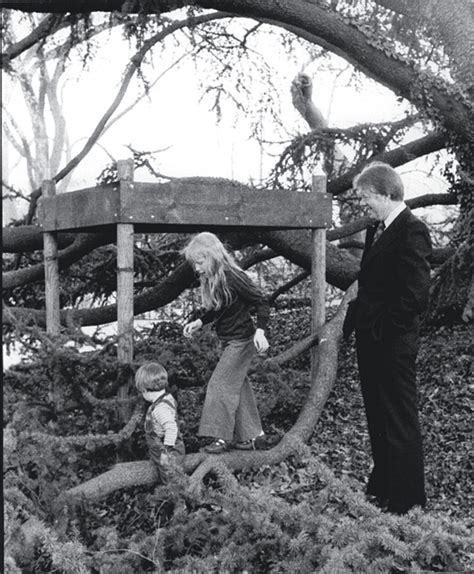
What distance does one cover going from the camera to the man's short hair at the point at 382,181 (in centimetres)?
455

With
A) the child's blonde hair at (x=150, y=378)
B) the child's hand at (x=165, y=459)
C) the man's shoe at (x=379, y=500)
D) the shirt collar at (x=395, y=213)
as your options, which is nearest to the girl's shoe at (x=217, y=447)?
the child's hand at (x=165, y=459)

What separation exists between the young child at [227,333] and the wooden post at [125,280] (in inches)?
17.8

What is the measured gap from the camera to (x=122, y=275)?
581 cm

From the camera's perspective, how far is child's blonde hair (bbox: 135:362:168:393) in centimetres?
523

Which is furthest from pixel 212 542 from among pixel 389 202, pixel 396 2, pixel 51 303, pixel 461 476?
pixel 396 2

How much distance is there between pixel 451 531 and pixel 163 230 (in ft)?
12.6

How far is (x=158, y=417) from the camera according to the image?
520 centimetres

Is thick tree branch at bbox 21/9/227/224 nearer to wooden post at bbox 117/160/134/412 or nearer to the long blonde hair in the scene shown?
wooden post at bbox 117/160/134/412

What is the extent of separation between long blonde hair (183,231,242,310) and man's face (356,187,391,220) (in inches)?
42.9

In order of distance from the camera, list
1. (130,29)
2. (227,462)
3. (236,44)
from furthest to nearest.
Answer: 1. (236,44)
2. (130,29)
3. (227,462)

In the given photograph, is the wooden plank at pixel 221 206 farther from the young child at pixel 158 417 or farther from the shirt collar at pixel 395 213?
the shirt collar at pixel 395 213

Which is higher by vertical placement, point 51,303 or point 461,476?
point 51,303

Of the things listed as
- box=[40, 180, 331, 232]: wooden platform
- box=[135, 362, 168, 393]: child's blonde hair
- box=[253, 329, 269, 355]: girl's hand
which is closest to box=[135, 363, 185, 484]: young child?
box=[135, 362, 168, 393]: child's blonde hair

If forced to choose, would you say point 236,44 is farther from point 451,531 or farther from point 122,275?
point 451,531
